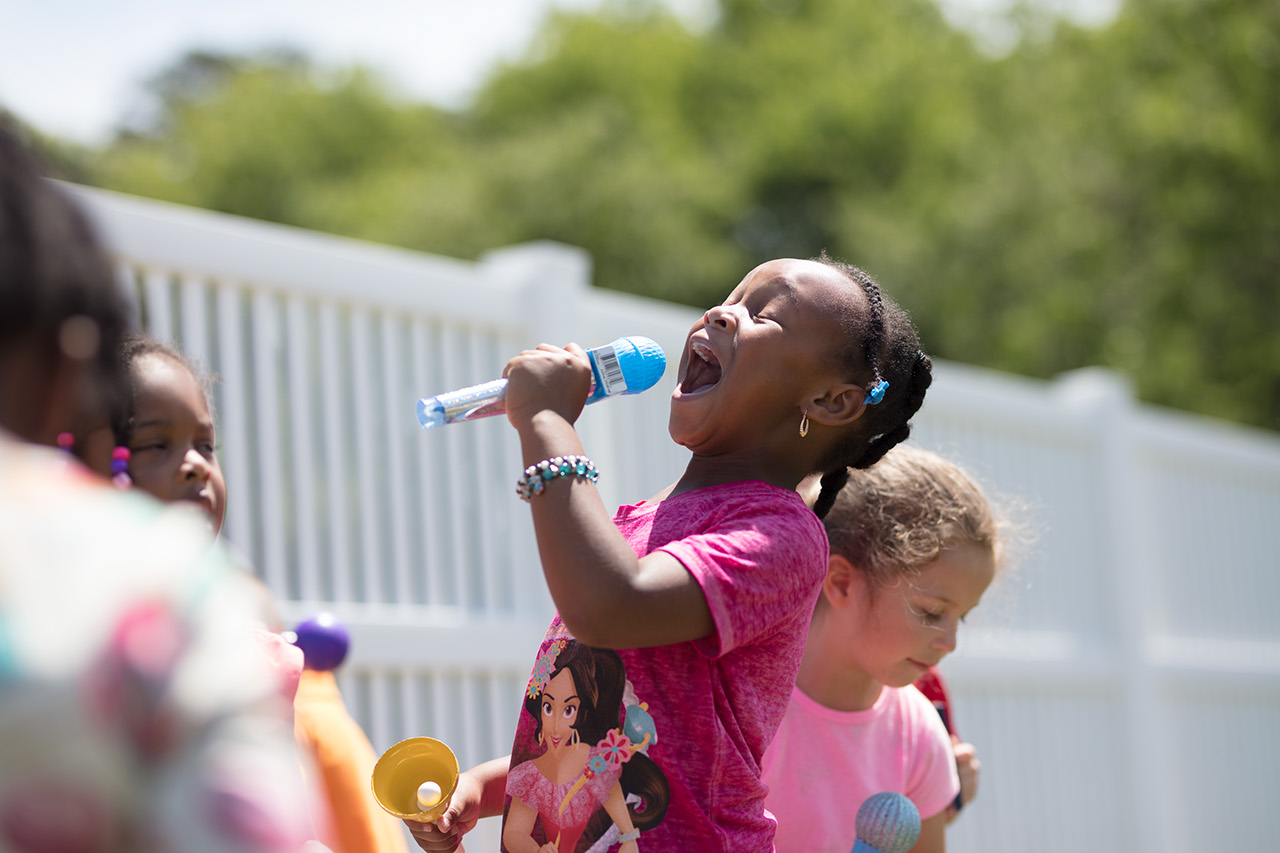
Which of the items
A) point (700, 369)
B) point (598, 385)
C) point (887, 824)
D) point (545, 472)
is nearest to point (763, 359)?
point (700, 369)

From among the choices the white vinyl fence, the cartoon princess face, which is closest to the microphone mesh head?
the cartoon princess face

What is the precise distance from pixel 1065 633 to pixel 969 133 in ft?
72.2

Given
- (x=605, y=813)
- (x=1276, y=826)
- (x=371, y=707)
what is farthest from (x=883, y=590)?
(x=1276, y=826)

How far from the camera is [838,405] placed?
200 cm

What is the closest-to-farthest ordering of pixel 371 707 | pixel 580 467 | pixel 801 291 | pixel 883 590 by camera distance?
pixel 580 467 < pixel 801 291 < pixel 883 590 < pixel 371 707

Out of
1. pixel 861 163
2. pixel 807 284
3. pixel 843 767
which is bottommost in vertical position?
pixel 861 163

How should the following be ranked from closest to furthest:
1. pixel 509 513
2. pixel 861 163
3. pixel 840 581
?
pixel 840 581 < pixel 509 513 < pixel 861 163

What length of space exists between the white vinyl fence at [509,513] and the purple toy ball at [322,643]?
43.0 inches

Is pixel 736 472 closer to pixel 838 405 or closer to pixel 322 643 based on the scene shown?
pixel 838 405

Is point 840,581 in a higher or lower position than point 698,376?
lower

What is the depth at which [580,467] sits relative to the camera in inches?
66.4

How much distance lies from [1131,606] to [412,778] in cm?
599

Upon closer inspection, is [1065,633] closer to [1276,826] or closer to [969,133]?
[1276,826]

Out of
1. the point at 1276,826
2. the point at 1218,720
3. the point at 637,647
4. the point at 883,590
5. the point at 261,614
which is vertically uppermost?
the point at 637,647
